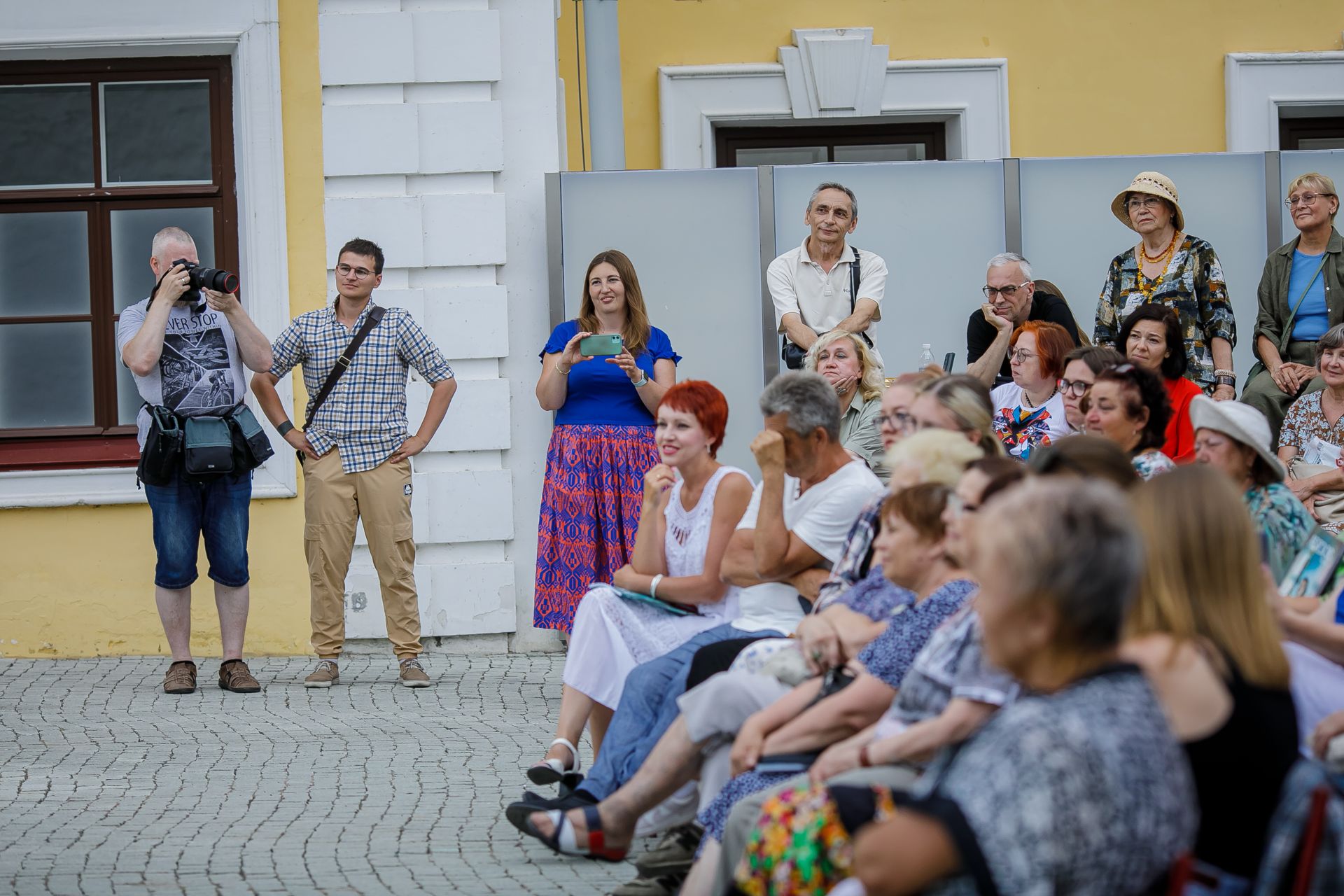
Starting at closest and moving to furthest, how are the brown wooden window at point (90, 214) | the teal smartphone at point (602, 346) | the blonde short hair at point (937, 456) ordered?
the blonde short hair at point (937, 456) → the teal smartphone at point (602, 346) → the brown wooden window at point (90, 214)

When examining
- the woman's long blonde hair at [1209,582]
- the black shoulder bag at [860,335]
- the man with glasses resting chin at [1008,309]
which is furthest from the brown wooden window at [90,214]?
the woman's long blonde hair at [1209,582]

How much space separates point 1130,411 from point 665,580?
150 centimetres

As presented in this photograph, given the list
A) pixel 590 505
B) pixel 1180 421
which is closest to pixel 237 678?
pixel 590 505

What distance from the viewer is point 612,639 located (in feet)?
17.5

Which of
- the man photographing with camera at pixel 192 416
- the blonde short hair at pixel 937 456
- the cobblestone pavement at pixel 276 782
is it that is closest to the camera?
the blonde short hair at pixel 937 456

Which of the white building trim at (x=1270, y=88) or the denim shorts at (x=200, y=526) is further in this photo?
the white building trim at (x=1270, y=88)

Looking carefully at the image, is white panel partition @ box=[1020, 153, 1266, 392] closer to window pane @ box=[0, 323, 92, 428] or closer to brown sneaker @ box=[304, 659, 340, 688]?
brown sneaker @ box=[304, 659, 340, 688]

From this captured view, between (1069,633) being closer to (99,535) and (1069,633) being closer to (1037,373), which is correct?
(1037,373)

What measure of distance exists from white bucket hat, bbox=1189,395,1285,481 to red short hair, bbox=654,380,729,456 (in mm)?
1588

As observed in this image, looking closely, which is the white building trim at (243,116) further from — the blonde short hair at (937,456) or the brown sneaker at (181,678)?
the blonde short hair at (937,456)

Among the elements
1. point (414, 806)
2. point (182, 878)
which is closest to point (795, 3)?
point (414, 806)

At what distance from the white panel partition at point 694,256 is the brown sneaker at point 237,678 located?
2431 millimetres

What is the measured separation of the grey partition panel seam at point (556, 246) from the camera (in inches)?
342

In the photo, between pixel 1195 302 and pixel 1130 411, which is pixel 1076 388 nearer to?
pixel 1130 411
